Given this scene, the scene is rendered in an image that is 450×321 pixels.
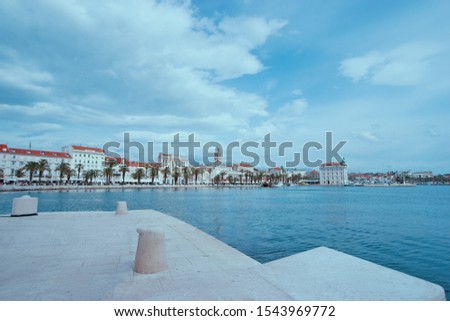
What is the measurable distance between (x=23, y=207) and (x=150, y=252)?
1332cm

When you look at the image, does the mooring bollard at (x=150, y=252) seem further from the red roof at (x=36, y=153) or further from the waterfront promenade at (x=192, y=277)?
the red roof at (x=36, y=153)

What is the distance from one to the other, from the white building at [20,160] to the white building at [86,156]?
19.7 ft

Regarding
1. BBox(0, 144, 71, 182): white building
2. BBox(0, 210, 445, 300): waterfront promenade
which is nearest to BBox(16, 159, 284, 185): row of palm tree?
BBox(0, 144, 71, 182): white building

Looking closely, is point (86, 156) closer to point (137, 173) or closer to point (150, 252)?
point (137, 173)

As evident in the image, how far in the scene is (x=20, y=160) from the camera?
9675 cm

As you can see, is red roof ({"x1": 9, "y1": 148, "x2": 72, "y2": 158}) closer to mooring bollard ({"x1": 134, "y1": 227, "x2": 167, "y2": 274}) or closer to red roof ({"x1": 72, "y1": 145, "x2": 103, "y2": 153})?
red roof ({"x1": 72, "y1": 145, "x2": 103, "y2": 153})

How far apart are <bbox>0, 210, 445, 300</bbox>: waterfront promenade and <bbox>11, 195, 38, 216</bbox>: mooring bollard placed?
7.36 meters

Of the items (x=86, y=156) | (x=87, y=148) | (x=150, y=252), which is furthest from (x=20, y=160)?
(x=150, y=252)

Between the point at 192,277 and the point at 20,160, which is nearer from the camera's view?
the point at 192,277

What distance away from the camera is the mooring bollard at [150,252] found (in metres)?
6.02

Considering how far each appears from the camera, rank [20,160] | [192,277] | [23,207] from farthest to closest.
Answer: [20,160] < [23,207] < [192,277]

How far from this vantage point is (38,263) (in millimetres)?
6816

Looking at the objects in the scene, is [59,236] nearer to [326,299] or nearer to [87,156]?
[326,299]
